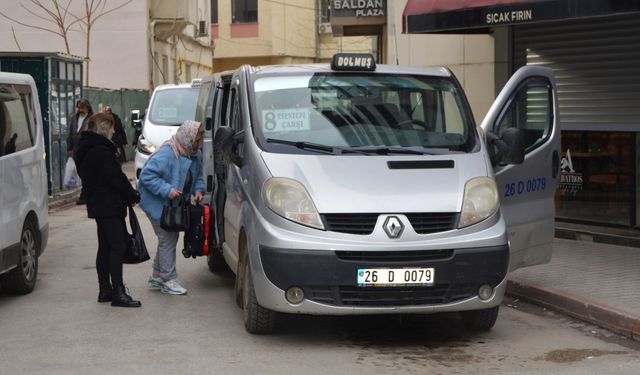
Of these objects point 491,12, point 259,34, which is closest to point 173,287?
point 491,12

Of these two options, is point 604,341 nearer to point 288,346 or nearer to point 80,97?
point 288,346

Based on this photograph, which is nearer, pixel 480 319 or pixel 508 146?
pixel 480 319

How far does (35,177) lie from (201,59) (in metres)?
36.6

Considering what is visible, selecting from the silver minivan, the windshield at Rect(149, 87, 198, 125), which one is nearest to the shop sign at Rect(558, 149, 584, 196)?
the silver minivan

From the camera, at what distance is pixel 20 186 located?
33.6 ft

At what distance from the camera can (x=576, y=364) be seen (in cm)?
748

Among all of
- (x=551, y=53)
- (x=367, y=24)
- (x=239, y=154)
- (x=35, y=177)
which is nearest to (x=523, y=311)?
(x=239, y=154)

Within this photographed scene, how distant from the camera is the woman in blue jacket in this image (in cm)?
988

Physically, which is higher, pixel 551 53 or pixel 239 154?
pixel 551 53

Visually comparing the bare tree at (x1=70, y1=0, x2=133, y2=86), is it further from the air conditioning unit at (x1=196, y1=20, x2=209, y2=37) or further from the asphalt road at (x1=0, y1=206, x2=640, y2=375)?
the asphalt road at (x1=0, y1=206, x2=640, y2=375)

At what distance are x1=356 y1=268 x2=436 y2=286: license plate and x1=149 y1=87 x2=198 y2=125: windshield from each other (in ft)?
40.4

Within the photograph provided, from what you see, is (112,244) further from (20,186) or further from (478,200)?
(478,200)

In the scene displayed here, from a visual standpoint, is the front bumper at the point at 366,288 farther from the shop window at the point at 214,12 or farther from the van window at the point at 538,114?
the shop window at the point at 214,12

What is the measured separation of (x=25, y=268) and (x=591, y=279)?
17.3ft
